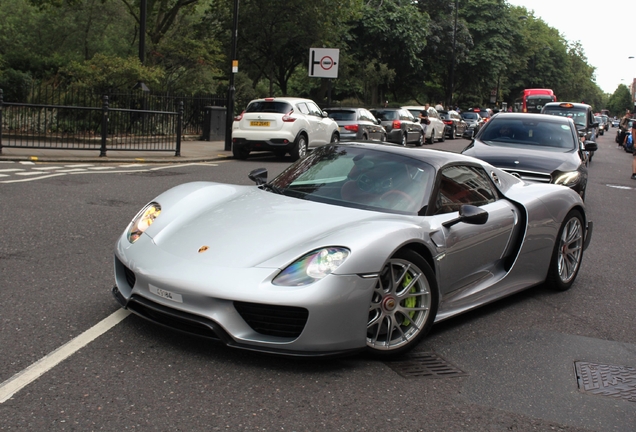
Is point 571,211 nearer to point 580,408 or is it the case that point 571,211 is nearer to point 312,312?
point 580,408

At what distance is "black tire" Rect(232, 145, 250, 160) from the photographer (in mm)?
19062

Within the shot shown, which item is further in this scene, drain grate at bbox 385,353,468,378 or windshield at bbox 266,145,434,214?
windshield at bbox 266,145,434,214

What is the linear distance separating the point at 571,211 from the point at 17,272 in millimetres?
4519

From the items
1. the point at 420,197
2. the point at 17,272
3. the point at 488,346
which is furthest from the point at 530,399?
the point at 17,272

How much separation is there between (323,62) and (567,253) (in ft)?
71.3

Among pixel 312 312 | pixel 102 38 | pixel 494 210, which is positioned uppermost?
pixel 102 38

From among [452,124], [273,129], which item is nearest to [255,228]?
[273,129]

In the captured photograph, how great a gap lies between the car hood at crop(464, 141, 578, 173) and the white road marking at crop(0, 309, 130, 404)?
7.12 m

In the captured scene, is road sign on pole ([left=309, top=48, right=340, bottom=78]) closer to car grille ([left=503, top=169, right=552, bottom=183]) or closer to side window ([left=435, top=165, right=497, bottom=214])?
car grille ([left=503, top=169, right=552, bottom=183])

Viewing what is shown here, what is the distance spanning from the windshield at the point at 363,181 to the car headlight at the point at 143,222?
2.86 ft

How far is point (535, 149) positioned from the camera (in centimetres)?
1139

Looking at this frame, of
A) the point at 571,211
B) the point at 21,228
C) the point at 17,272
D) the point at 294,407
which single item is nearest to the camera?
the point at 294,407

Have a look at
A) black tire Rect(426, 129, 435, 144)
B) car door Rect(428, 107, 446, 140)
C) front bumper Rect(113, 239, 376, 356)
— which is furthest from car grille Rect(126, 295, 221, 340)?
black tire Rect(426, 129, 435, 144)

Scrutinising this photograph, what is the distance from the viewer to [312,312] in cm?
381
